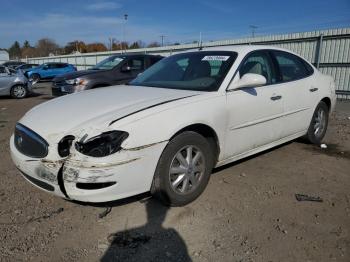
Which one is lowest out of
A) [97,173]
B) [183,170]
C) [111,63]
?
[183,170]

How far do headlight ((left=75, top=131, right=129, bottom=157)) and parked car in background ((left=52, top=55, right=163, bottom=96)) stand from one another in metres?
6.61

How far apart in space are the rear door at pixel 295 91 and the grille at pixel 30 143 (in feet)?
10.2

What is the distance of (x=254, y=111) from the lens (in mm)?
4062

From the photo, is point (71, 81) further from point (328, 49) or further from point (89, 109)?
point (328, 49)

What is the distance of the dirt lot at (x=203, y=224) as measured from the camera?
275cm

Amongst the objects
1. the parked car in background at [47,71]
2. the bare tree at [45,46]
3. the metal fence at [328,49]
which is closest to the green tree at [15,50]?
the bare tree at [45,46]

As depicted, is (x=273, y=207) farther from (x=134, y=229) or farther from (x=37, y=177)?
(x=37, y=177)

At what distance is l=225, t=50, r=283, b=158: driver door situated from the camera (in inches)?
152

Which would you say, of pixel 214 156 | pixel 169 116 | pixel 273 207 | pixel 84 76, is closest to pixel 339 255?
pixel 273 207

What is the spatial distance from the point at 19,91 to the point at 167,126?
13.2 m

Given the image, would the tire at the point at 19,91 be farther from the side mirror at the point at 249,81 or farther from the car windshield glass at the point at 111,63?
the side mirror at the point at 249,81

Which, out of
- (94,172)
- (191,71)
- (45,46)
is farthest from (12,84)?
(45,46)

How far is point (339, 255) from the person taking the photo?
2693 mm

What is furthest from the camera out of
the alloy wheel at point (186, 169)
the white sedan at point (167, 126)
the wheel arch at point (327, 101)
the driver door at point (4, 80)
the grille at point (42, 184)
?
the driver door at point (4, 80)
